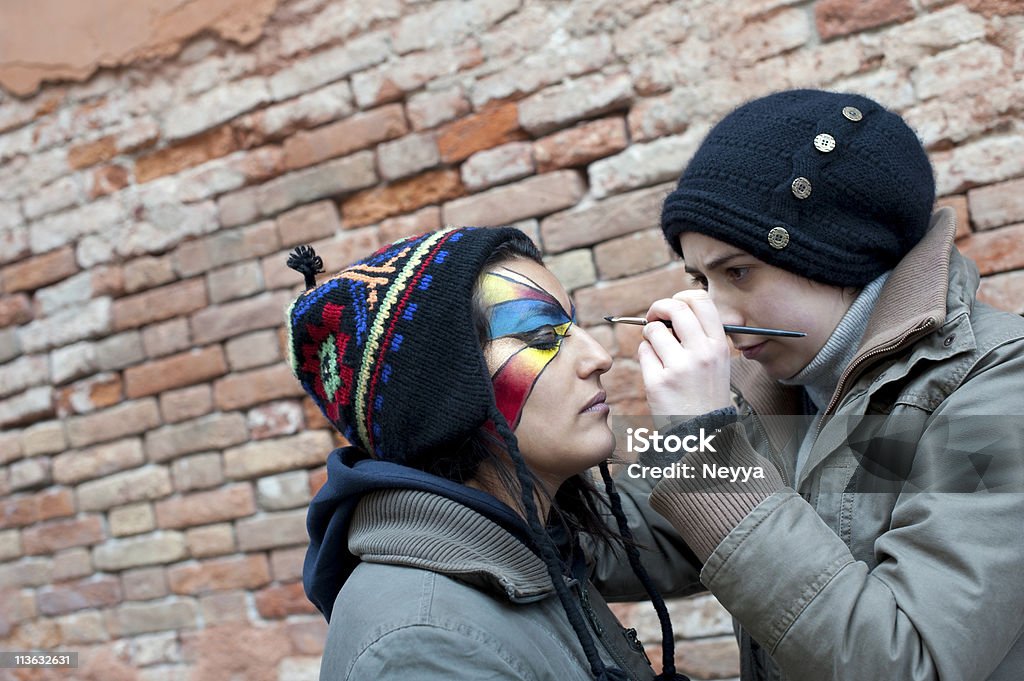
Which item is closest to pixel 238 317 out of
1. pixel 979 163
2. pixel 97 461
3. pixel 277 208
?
pixel 277 208

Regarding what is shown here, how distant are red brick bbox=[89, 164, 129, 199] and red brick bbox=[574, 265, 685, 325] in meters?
1.50

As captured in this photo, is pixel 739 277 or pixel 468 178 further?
pixel 468 178

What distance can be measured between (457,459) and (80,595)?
2109mm

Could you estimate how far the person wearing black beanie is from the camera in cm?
109

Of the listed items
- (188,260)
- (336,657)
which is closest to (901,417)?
(336,657)

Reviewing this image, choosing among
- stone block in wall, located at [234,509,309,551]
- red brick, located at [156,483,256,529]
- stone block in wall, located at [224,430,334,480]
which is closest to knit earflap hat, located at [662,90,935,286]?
stone block in wall, located at [224,430,334,480]

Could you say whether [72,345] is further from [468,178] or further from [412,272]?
[412,272]

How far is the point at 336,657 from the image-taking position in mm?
1170

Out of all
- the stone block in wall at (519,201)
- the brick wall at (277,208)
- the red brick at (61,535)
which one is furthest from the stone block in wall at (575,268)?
the red brick at (61,535)

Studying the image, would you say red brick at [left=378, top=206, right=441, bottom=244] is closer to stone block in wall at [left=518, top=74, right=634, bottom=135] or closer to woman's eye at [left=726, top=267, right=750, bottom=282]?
stone block in wall at [left=518, top=74, right=634, bottom=135]

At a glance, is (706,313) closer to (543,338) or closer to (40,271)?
(543,338)

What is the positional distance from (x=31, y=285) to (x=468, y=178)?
5.06 ft

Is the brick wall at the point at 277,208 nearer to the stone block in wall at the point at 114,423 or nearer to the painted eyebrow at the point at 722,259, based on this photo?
the stone block in wall at the point at 114,423

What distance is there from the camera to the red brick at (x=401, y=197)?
8.14 ft
